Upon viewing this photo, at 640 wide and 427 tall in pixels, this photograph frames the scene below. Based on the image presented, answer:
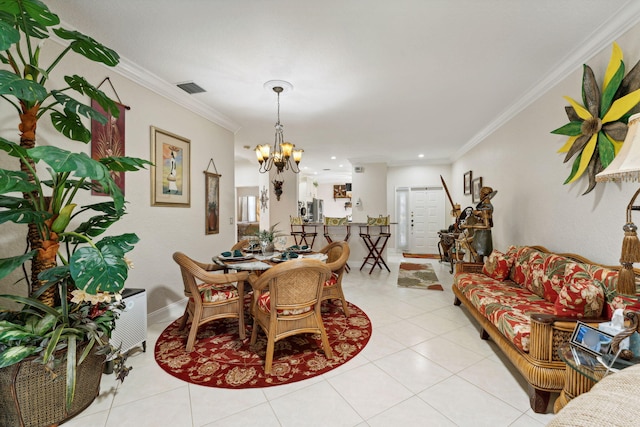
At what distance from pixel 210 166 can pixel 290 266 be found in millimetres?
2553

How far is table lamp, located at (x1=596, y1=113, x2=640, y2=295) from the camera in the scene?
46.2 inches

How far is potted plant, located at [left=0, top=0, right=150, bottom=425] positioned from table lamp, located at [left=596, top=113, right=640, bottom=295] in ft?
7.96

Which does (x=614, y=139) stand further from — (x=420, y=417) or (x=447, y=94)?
(x=420, y=417)

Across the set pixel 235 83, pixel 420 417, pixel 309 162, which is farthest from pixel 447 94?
pixel 309 162

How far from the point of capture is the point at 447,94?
10.5 feet

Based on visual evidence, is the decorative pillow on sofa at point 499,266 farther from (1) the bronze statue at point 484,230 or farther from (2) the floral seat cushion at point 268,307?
(2) the floral seat cushion at point 268,307

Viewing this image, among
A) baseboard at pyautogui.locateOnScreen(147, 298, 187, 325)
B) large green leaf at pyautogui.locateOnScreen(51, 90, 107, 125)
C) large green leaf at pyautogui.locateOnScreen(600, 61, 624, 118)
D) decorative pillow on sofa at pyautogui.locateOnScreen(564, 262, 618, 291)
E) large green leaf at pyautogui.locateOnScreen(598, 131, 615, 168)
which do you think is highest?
large green leaf at pyautogui.locateOnScreen(600, 61, 624, 118)

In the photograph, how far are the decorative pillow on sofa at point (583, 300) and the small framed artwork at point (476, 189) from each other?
3441 millimetres

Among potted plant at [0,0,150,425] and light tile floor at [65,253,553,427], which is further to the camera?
light tile floor at [65,253,553,427]

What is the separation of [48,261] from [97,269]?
1.53 ft

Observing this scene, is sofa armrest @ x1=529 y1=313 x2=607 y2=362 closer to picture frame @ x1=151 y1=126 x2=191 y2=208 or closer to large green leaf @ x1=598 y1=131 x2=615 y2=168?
large green leaf @ x1=598 y1=131 x2=615 y2=168

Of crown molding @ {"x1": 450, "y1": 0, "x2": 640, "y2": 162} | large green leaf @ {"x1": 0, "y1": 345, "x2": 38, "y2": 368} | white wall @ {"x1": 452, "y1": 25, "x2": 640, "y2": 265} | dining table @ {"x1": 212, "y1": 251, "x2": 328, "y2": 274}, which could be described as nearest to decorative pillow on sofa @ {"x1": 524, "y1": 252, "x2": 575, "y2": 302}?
white wall @ {"x1": 452, "y1": 25, "x2": 640, "y2": 265}

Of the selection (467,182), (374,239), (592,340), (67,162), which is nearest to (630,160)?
(592,340)

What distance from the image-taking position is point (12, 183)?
3.91 feet
